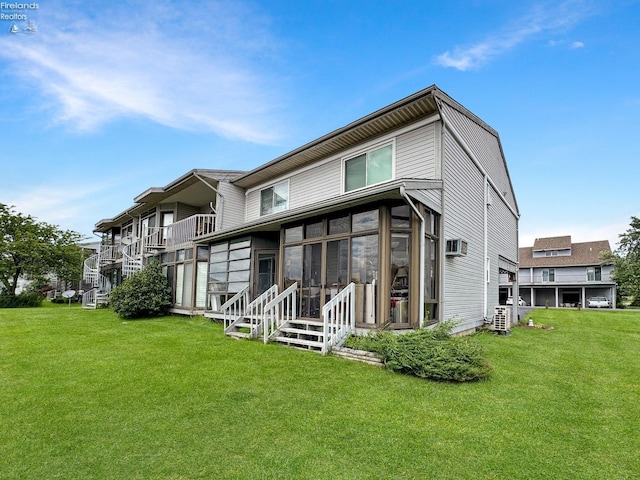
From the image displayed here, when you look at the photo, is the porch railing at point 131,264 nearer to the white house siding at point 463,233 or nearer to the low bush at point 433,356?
the white house siding at point 463,233

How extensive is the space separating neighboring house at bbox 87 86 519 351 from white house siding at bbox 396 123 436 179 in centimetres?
3

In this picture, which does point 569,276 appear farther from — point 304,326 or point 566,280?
point 304,326

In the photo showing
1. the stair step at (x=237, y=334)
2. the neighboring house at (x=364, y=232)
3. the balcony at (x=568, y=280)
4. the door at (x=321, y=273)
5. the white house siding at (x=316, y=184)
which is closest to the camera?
the neighboring house at (x=364, y=232)

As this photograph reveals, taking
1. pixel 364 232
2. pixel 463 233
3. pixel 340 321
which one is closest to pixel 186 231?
pixel 364 232

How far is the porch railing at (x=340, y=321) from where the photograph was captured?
295 inches

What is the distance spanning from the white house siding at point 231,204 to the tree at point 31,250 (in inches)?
649

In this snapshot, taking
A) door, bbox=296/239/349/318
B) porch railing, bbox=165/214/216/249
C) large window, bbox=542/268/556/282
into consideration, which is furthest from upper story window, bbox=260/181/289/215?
large window, bbox=542/268/556/282

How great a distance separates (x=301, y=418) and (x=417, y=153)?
7009mm

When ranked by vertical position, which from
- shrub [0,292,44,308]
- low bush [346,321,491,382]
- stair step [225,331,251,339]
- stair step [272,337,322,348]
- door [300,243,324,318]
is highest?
door [300,243,324,318]

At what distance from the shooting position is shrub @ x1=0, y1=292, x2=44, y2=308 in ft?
72.1

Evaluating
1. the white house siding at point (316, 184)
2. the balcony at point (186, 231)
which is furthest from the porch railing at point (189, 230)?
the white house siding at point (316, 184)

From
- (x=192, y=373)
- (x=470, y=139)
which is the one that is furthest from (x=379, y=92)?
(x=192, y=373)

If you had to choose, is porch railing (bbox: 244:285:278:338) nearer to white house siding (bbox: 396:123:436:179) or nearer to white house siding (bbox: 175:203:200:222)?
white house siding (bbox: 396:123:436:179)

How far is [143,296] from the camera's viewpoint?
1502 centimetres
